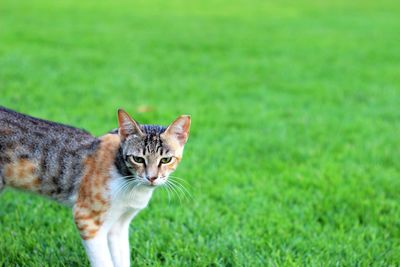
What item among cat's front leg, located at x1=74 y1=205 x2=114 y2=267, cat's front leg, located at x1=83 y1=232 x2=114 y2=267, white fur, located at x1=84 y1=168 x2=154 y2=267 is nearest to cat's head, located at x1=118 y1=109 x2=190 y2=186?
white fur, located at x1=84 y1=168 x2=154 y2=267

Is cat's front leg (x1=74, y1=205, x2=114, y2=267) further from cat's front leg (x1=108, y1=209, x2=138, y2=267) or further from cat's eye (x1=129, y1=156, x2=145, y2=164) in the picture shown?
cat's eye (x1=129, y1=156, x2=145, y2=164)

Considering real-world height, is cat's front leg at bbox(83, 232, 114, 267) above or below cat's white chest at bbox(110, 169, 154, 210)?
below

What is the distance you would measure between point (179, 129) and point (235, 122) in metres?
4.13

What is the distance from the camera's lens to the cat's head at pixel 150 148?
3789mm

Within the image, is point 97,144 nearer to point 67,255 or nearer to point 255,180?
point 67,255

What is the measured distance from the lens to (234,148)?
7.07 meters

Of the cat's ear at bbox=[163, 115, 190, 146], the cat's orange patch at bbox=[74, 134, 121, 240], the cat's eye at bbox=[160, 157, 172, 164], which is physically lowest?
the cat's orange patch at bbox=[74, 134, 121, 240]

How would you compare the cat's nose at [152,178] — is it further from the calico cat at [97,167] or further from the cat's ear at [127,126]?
the cat's ear at [127,126]

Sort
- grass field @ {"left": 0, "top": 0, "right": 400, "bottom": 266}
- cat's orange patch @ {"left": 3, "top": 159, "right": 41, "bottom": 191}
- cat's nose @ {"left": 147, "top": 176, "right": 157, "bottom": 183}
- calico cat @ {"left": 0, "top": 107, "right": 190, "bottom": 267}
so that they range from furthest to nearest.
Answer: grass field @ {"left": 0, "top": 0, "right": 400, "bottom": 266} → cat's orange patch @ {"left": 3, "top": 159, "right": 41, "bottom": 191} → calico cat @ {"left": 0, "top": 107, "right": 190, "bottom": 267} → cat's nose @ {"left": 147, "top": 176, "right": 157, "bottom": 183}

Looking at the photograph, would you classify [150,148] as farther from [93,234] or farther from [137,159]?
[93,234]

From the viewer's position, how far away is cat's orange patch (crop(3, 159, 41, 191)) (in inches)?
158

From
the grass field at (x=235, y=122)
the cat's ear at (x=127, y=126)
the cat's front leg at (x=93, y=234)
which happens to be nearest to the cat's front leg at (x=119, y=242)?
the cat's front leg at (x=93, y=234)

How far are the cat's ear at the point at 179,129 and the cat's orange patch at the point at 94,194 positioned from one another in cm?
39

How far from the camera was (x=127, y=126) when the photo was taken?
3.88 m
